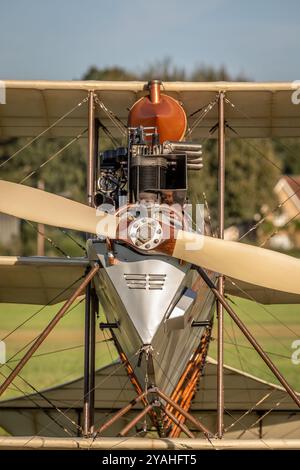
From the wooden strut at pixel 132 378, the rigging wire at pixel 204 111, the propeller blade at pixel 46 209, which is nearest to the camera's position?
the propeller blade at pixel 46 209

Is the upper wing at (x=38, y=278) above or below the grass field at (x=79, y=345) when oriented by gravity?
below

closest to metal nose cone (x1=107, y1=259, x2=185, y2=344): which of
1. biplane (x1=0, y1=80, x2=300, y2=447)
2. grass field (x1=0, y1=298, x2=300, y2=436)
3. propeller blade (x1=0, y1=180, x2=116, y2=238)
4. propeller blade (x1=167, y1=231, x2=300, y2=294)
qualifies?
biplane (x1=0, y1=80, x2=300, y2=447)

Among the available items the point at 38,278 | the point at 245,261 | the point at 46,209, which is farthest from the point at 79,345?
the point at 245,261

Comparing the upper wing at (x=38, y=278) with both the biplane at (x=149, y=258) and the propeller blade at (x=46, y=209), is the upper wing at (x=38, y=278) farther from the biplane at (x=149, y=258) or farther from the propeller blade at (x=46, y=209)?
the propeller blade at (x=46, y=209)

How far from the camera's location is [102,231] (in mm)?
8203

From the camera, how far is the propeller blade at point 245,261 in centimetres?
821

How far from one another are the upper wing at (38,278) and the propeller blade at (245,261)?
1539 mm

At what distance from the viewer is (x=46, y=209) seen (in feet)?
27.8

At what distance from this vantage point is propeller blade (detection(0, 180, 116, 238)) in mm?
8367

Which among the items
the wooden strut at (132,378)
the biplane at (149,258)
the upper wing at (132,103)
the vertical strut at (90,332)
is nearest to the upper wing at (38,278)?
the biplane at (149,258)

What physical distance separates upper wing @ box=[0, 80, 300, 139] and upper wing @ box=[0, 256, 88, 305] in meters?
1.38

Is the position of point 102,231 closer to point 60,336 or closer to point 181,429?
point 181,429

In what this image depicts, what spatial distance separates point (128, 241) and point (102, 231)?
24cm

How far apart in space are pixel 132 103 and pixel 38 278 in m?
1.84
